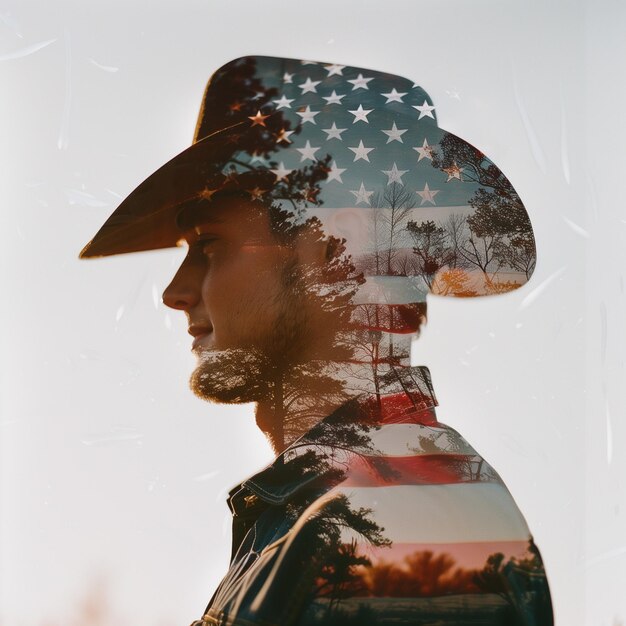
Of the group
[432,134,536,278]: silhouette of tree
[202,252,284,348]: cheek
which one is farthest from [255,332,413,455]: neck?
[432,134,536,278]: silhouette of tree

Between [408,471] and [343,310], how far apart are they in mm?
346

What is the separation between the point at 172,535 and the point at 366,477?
0.44m

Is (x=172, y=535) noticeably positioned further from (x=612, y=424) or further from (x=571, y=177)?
(x=571, y=177)

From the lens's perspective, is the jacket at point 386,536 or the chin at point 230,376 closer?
the jacket at point 386,536

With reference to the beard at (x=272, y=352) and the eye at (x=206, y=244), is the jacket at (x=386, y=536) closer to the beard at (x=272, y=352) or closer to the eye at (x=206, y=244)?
the beard at (x=272, y=352)

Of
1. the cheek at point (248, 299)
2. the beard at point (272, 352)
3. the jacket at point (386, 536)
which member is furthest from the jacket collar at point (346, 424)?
the cheek at point (248, 299)

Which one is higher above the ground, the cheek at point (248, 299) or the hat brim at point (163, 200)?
the hat brim at point (163, 200)

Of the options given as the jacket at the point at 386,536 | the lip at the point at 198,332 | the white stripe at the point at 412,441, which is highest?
the lip at the point at 198,332

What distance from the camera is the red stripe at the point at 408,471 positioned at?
1.23m

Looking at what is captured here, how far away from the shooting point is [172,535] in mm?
1334

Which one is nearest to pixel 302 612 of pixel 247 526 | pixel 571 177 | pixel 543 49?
pixel 247 526

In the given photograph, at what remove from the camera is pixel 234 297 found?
1.33 metres

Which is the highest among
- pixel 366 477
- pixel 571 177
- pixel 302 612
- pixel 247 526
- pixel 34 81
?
pixel 34 81

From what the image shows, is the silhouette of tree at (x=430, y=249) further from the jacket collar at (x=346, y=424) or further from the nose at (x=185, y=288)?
the nose at (x=185, y=288)
